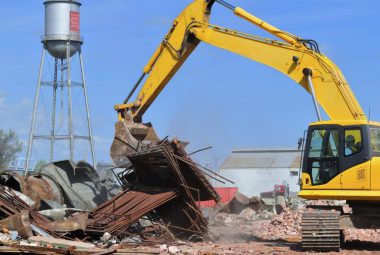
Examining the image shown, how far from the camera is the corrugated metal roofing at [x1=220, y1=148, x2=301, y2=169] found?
76688 millimetres

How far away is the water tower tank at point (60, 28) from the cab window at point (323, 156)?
33.1 meters

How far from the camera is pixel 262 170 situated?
7688 cm

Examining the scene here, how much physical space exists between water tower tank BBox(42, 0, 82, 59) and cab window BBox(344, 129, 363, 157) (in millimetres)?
33576

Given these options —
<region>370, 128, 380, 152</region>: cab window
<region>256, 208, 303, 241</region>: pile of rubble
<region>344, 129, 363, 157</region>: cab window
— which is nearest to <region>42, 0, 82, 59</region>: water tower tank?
<region>256, 208, 303, 241</region>: pile of rubble

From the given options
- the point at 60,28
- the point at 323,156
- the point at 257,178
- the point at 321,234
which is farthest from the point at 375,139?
the point at 257,178

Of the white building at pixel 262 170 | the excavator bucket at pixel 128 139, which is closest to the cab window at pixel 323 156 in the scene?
the excavator bucket at pixel 128 139

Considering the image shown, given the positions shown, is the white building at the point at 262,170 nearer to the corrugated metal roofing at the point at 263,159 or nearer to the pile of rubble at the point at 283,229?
the corrugated metal roofing at the point at 263,159

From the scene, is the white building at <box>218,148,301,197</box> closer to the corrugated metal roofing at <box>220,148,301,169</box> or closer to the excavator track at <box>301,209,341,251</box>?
the corrugated metal roofing at <box>220,148,301,169</box>

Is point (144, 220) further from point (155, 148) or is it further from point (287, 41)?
point (287, 41)

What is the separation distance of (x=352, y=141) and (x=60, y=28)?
34150 mm

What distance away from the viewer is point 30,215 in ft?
68.7

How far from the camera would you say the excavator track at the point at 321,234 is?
19766 millimetres

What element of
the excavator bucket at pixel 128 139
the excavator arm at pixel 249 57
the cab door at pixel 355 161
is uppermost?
the excavator arm at pixel 249 57

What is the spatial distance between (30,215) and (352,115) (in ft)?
25.2
